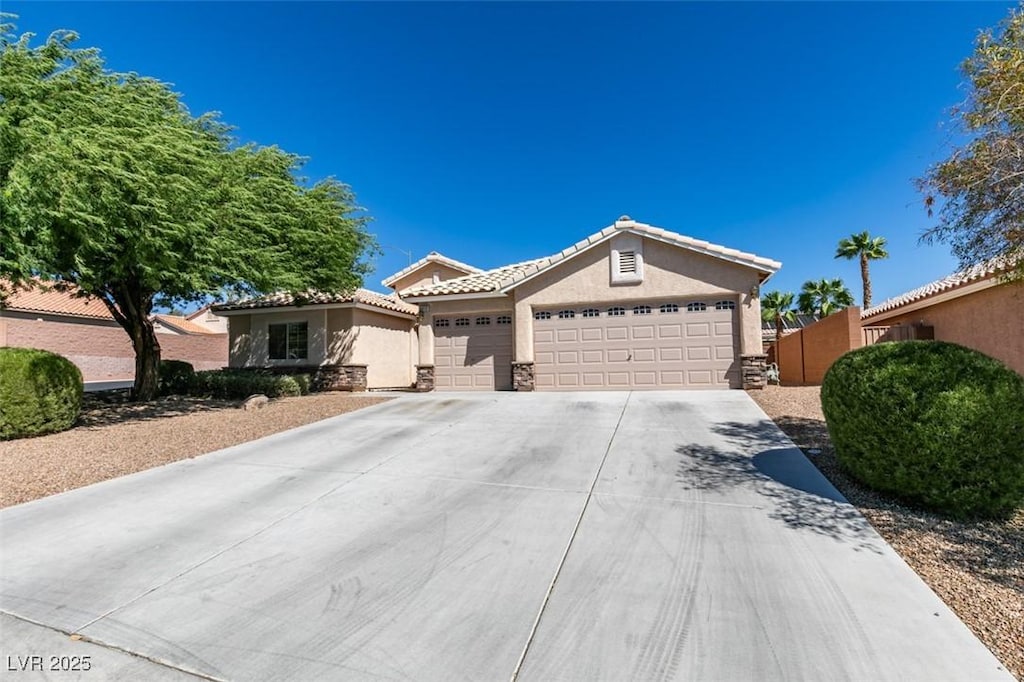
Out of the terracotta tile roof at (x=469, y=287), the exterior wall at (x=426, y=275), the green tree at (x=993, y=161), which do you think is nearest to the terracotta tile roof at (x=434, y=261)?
the exterior wall at (x=426, y=275)

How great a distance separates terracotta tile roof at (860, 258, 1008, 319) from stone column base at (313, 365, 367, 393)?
15254mm

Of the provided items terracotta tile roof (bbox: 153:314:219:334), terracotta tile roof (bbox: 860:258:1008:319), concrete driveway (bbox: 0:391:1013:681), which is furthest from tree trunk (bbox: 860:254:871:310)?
terracotta tile roof (bbox: 153:314:219:334)

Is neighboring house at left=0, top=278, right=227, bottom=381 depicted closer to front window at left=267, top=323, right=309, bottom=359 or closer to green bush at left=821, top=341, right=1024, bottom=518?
front window at left=267, top=323, right=309, bottom=359

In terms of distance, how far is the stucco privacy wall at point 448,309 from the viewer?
14.3 m

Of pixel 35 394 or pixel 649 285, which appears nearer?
pixel 35 394

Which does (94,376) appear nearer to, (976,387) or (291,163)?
(291,163)

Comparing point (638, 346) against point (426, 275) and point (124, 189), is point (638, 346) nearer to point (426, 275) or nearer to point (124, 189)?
point (124, 189)

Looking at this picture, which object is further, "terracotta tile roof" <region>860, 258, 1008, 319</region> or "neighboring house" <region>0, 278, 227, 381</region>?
"neighboring house" <region>0, 278, 227, 381</region>

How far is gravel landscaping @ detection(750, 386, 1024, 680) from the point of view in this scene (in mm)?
2689

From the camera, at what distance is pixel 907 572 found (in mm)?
3277

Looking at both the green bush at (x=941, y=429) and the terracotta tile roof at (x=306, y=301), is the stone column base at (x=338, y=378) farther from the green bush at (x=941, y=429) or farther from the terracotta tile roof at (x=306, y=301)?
the green bush at (x=941, y=429)

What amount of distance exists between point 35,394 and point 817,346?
65.4 ft

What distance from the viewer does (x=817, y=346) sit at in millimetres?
15609

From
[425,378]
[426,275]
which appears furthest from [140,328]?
[426,275]
